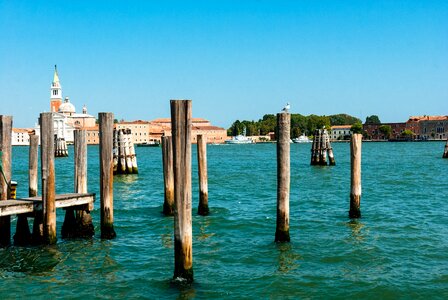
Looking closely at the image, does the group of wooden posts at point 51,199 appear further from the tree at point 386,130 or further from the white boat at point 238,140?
the tree at point 386,130

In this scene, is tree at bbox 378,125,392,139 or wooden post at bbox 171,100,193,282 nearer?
wooden post at bbox 171,100,193,282

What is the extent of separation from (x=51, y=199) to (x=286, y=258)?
15.0ft

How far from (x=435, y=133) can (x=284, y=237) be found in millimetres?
157049

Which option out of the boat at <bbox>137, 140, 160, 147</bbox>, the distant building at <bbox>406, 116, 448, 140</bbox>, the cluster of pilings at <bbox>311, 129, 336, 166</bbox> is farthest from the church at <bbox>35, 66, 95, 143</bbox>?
the cluster of pilings at <bbox>311, 129, 336, 166</bbox>

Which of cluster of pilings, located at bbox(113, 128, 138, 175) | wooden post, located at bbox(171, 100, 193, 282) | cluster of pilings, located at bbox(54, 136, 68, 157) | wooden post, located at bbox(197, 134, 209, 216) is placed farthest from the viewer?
cluster of pilings, located at bbox(54, 136, 68, 157)

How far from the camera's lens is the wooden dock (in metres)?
10.5

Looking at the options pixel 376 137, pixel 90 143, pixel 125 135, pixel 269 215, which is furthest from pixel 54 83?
pixel 269 215

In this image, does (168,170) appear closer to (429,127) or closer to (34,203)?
(34,203)

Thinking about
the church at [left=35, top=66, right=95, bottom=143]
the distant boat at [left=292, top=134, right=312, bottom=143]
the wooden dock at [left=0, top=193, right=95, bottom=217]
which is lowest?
the distant boat at [left=292, top=134, right=312, bottom=143]

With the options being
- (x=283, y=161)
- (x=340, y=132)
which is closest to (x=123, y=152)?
(x=283, y=161)

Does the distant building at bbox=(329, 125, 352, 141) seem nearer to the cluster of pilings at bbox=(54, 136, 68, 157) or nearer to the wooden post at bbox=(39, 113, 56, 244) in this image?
the cluster of pilings at bbox=(54, 136, 68, 157)

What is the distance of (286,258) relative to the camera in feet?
36.0

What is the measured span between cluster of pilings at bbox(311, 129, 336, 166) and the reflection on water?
2713 centimetres

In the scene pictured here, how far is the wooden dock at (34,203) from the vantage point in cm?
1047
